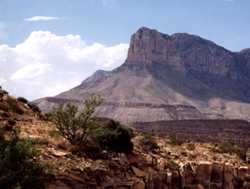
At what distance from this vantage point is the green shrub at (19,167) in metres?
17.0

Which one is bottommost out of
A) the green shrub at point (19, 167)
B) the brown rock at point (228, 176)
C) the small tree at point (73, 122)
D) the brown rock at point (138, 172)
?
the brown rock at point (228, 176)

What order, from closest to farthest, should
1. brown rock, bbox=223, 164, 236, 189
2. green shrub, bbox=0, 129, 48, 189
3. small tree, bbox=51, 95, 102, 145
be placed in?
1. green shrub, bbox=0, 129, 48, 189
2. small tree, bbox=51, 95, 102, 145
3. brown rock, bbox=223, 164, 236, 189

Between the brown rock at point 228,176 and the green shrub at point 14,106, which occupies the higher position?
the green shrub at point 14,106

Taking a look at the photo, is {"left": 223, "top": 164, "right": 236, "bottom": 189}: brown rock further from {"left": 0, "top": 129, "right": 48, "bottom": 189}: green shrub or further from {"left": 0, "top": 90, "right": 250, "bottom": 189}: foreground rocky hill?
{"left": 0, "top": 129, "right": 48, "bottom": 189}: green shrub

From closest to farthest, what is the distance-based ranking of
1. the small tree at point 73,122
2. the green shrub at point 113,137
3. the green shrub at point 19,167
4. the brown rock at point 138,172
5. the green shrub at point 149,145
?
the green shrub at point 19,167, the brown rock at point 138,172, the small tree at point 73,122, the green shrub at point 113,137, the green shrub at point 149,145

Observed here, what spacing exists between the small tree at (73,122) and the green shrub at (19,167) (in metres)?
6.36

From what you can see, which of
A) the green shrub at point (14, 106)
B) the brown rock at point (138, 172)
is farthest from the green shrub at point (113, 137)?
the green shrub at point (14, 106)

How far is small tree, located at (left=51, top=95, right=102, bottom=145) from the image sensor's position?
24.8 metres

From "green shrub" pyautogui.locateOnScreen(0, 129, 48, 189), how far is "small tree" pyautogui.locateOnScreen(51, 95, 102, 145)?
636 centimetres

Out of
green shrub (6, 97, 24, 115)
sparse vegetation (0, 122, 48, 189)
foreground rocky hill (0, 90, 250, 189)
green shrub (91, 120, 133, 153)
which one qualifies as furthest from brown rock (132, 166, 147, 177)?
green shrub (6, 97, 24, 115)

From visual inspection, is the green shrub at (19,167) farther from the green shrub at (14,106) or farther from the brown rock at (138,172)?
the green shrub at (14,106)

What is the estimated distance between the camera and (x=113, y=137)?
26.0 metres

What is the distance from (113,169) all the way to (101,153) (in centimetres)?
118

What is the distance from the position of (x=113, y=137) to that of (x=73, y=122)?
2235 mm
